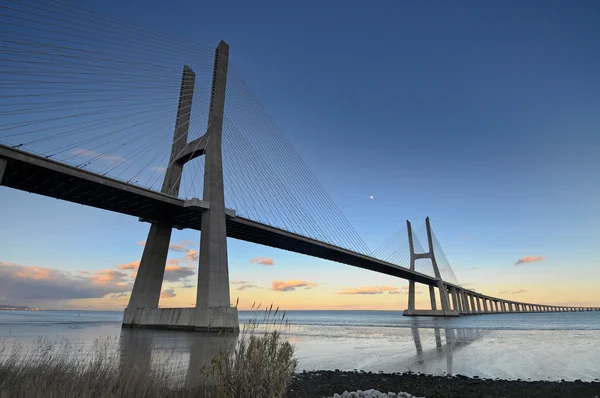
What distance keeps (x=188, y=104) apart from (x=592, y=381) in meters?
35.5

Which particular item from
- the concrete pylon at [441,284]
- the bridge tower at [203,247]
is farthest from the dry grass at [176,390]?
the concrete pylon at [441,284]

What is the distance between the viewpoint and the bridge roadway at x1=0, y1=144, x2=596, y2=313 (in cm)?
2241

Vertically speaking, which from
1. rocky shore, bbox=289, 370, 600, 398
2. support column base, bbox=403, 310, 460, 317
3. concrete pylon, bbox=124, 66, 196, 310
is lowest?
rocky shore, bbox=289, 370, 600, 398

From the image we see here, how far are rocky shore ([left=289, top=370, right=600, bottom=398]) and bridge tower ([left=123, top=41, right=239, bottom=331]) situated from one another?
17734 millimetres

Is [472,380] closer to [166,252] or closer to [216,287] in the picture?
[216,287]

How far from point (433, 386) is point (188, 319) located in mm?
22199

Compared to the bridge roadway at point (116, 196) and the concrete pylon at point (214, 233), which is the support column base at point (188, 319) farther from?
the bridge roadway at point (116, 196)

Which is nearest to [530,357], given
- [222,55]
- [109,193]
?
[109,193]

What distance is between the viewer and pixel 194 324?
2722 centimetres

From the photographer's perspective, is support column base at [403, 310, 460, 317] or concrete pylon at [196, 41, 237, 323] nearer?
concrete pylon at [196, 41, 237, 323]

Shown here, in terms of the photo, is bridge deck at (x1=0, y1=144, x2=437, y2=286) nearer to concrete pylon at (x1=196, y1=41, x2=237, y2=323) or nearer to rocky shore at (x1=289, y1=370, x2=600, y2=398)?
concrete pylon at (x1=196, y1=41, x2=237, y2=323)

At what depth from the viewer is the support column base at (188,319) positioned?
2691 cm

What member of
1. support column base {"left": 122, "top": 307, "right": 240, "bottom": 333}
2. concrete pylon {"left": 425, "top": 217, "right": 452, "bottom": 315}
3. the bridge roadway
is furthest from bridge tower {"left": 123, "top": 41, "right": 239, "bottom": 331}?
concrete pylon {"left": 425, "top": 217, "right": 452, "bottom": 315}

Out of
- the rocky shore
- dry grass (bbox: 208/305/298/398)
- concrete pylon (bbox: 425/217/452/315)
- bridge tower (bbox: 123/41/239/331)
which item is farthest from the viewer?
concrete pylon (bbox: 425/217/452/315)
